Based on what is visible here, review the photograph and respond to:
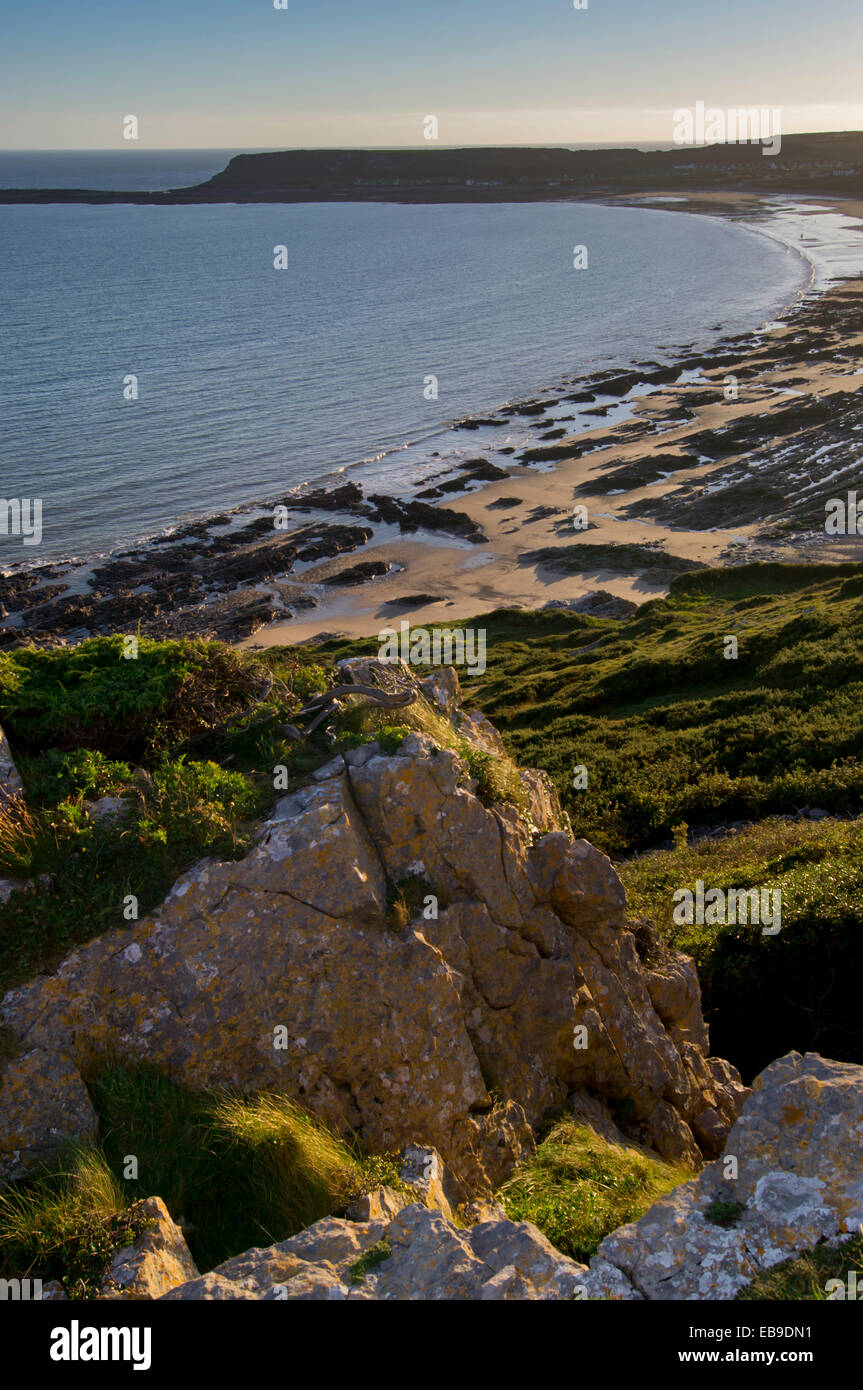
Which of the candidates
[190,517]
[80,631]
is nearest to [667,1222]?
[80,631]

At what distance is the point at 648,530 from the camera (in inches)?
2040

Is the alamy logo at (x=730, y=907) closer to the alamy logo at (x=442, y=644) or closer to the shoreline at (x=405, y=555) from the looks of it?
the alamy logo at (x=442, y=644)

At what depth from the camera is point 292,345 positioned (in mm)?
94062

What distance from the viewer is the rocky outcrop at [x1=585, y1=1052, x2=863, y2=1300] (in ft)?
15.7

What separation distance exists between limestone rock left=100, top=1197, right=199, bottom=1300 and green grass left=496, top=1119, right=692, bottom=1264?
2.41m

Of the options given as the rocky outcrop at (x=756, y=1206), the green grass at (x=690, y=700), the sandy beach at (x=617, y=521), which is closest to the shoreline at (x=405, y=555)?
the sandy beach at (x=617, y=521)

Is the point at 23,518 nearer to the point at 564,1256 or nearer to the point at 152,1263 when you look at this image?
the point at 152,1263

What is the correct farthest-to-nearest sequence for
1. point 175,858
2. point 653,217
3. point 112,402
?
1. point 653,217
2. point 112,402
3. point 175,858

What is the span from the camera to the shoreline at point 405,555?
4375 cm

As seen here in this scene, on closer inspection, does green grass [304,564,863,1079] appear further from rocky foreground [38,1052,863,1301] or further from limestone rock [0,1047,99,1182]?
limestone rock [0,1047,99,1182]
